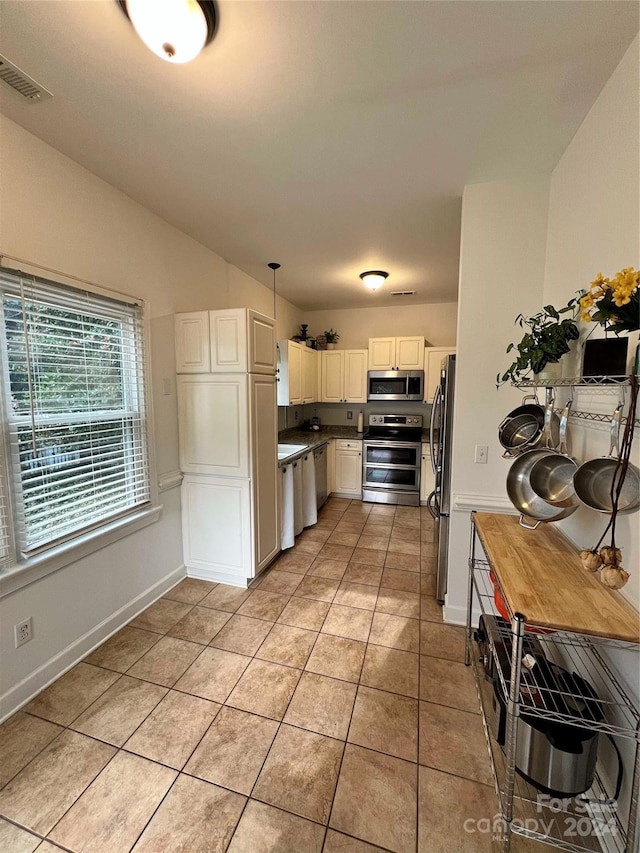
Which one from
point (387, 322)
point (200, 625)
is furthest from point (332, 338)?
point (200, 625)

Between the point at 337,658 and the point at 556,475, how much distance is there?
5.05 feet

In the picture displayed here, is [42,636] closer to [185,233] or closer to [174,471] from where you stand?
[174,471]

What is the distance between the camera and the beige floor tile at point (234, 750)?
141 cm

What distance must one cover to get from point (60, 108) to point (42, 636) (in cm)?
251

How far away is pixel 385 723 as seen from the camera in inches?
64.6

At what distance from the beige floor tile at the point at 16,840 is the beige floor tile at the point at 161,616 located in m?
1.02

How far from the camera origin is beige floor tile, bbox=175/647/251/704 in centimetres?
181

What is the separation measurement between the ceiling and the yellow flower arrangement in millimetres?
913

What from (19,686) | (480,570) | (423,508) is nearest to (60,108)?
(19,686)

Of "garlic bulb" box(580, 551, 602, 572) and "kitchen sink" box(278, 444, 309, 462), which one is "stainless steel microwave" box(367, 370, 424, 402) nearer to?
"kitchen sink" box(278, 444, 309, 462)

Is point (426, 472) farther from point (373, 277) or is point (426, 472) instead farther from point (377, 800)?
point (377, 800)

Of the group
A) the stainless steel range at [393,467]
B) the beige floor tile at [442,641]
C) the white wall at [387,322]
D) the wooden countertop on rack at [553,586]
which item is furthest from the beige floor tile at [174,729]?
the white wall at [387,322]

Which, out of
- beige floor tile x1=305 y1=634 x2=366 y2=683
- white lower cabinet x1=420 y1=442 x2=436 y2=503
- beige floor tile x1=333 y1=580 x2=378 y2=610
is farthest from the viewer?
white lower cabinet x1=420 y1=442 x2=436 y2=503

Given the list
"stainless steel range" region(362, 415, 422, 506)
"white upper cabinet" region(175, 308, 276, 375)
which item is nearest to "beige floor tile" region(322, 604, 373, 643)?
"white upper cabinet" region(175, 308, 276, 375)
